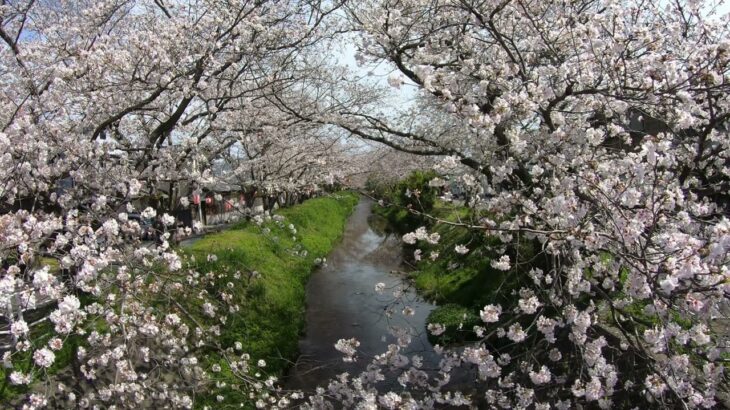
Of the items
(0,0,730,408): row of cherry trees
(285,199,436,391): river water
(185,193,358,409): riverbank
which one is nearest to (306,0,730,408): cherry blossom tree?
(0,0,730,408): row of cherry trees

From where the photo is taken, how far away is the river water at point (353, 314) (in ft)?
31.2

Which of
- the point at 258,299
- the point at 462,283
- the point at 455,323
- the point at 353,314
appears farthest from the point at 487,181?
the point at 353,314

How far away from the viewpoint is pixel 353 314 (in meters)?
13.2

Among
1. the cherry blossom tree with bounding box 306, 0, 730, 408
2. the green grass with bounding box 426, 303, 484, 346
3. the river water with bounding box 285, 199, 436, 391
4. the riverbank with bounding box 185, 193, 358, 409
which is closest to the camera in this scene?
the cherry blossom tree with bounding box 306, 0, 730, 408

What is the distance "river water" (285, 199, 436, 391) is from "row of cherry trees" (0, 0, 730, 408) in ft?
5.57

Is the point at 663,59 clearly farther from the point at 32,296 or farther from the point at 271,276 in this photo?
the point at 271,276

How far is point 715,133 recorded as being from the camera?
550cm

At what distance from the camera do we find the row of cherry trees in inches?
158

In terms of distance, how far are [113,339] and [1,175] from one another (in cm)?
245

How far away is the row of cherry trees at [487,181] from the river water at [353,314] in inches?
66.8

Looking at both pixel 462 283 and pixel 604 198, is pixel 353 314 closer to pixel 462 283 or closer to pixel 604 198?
pixel 462 283

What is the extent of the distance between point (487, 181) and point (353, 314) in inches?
300

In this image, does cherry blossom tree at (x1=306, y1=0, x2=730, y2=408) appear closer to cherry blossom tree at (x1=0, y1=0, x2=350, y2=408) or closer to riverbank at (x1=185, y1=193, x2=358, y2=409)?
cherry blossom tree at (x1=0, y1=0, x2=350, y2=408)

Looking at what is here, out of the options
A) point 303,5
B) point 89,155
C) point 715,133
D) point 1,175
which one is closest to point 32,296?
point 1,175
